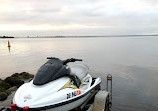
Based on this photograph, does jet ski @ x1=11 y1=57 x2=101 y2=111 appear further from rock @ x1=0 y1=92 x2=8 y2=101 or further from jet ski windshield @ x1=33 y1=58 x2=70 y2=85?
rock @ x1=0 y1=92 x2=8 y2=101

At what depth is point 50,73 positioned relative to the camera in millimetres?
4879

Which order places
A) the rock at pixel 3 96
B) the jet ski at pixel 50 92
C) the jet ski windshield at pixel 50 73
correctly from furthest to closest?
the rock at pixel 3 96
the jet ski windshield at pixel 50 73
the jet ski at pixel 50 92

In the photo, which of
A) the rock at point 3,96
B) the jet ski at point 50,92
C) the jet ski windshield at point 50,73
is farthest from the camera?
the rock at point 3,96

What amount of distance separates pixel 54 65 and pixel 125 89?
8.13m

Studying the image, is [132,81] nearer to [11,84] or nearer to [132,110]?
[132,110]

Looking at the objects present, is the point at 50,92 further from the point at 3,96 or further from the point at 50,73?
the point at 3,96

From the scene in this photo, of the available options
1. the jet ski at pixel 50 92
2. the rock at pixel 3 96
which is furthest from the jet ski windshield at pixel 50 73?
the rock at pixel 3 96

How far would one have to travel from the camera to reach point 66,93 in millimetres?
4785

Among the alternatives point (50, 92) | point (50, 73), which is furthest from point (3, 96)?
point (50, 92)

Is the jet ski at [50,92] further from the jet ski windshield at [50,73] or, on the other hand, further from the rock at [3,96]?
the rock at [3,96]

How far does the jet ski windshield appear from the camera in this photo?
4.71 metres

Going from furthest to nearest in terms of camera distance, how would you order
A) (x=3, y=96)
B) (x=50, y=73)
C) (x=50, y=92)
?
(x=3, y=96), (x=50, y=73), (x=50, y=92)

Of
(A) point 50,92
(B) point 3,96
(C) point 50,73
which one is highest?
(C) point 50,73

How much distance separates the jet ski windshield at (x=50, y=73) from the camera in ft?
15.5
